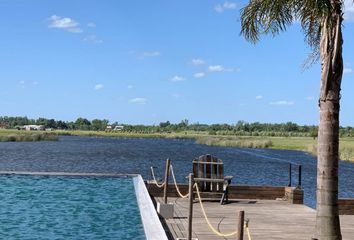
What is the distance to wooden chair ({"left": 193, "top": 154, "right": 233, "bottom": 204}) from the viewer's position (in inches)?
658

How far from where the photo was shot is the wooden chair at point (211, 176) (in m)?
16.7

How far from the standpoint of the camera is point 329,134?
30.0 ft

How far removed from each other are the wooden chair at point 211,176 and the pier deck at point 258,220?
1.15ft

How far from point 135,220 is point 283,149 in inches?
3431

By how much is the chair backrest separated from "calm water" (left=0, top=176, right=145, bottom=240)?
7.33ft

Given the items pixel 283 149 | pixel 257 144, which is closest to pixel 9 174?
pixel 283 149

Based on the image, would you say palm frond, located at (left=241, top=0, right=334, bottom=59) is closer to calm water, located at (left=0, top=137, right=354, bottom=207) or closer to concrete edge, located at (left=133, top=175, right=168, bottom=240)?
concrete edge, located at (left=133, top=175, right=168, bottom=240)

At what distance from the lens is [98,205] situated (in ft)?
64.7

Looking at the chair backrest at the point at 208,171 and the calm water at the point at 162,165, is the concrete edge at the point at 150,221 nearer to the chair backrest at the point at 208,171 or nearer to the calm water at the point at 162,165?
the chair backrest at the point at 208,171

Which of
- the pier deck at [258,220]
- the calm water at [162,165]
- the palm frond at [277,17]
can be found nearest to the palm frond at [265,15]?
the palm frond at [277,17]

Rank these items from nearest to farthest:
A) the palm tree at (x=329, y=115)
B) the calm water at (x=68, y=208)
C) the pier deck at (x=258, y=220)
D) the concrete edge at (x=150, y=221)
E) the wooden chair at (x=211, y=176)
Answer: the palm tree at (x=329, y=115) < the concrete edge at (x=150, y=221) < the pier deck at (x=258, y=220) < the calm water at (x=68, y=208) < the wooden chair at (x=211, y=176)

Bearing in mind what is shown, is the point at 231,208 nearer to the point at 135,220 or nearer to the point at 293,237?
the point at 135,220

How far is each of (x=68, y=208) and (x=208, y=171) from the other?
5128mm

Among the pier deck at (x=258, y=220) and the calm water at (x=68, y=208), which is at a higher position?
the pier deck at (x=258, y=220)
